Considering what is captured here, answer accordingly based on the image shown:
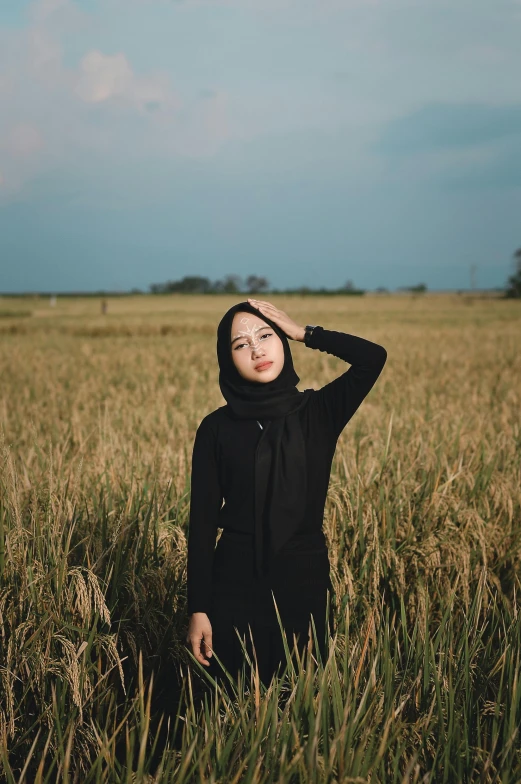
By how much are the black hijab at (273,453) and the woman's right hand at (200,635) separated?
0.19 meters

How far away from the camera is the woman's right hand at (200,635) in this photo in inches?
74.8

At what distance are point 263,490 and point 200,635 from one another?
0.41m

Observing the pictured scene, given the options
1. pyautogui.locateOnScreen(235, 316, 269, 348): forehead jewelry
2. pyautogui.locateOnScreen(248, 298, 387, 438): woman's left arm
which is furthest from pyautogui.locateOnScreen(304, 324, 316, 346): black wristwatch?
pyautogui.locateOnScreen(235, 316, 269, 348): forehead jewelry

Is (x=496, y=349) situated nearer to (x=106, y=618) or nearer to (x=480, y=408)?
(x=480, y=408)

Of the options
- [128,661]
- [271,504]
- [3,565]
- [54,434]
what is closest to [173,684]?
[128,661]

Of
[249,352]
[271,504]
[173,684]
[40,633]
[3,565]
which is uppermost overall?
[249,352]

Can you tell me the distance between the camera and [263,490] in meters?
1.89

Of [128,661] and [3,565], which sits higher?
[3,565]

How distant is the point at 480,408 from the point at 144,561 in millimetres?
5276

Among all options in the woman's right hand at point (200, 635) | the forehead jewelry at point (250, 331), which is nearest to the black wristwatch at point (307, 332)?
the forehead jewelry at point (250, 331)

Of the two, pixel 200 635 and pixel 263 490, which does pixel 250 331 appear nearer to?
pixel 263 490

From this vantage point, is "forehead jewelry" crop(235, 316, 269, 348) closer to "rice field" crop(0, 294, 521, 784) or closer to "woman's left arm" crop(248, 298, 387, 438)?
"woman's left arm" crop(248, 298, 387, 438)

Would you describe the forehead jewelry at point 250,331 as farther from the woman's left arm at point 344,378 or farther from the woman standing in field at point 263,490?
the woman's left arm at point 344,378

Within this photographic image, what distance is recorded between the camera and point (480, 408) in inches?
285
